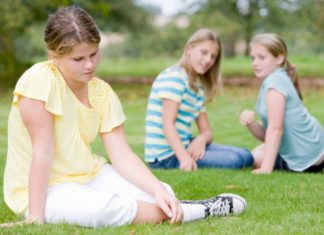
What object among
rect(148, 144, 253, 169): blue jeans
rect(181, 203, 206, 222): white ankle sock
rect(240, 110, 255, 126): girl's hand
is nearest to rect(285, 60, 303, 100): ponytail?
rect(240, 110, 255, 126): girl's hand

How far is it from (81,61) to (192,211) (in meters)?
0.98

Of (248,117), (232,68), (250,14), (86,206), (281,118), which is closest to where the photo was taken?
(86,206)

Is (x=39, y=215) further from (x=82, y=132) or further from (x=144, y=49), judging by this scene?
(x=144, y=49)

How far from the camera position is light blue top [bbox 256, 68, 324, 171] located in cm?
583

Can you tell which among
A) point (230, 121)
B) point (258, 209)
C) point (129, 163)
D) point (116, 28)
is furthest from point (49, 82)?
point (116, 28)

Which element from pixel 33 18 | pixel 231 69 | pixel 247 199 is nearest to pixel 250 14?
pixel 231 69

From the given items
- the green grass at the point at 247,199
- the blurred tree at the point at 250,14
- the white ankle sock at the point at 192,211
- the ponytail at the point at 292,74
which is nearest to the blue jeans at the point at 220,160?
the green grass at the point at 247,199

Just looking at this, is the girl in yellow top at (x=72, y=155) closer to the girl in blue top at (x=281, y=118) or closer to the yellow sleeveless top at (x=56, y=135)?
the yellow sleeveless top at (x=56, y=135)

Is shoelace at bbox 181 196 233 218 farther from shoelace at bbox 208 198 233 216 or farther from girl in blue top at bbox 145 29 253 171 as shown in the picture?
girl in blue top at bbox 145 29 253 171

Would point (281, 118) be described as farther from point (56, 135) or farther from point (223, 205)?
point (56, 135)

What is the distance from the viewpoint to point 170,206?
358 cm

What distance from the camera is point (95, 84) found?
394 centimetres

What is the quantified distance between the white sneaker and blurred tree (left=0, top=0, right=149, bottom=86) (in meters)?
8.52

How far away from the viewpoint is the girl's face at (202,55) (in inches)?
235
